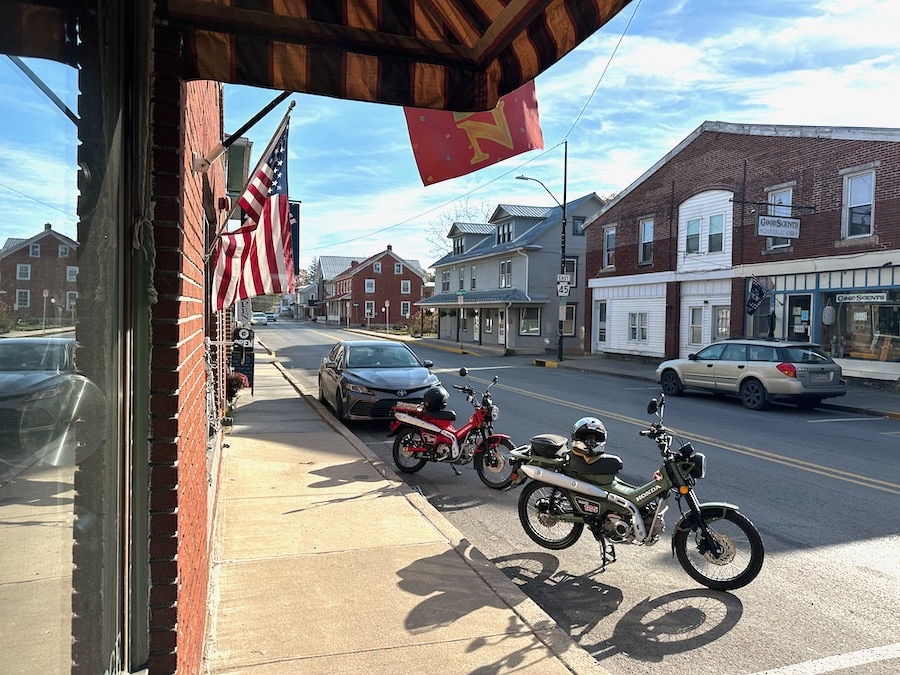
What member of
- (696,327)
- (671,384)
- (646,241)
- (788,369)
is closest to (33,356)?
(788,369)

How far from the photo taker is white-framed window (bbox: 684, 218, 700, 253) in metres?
25.7

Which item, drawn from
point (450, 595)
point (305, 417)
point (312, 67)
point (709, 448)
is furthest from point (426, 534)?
point (305, 417)

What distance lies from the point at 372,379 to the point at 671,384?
30.7ft

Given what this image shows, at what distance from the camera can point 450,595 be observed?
4586mm

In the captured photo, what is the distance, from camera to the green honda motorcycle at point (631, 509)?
16.7ft

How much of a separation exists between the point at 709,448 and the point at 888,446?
3.10 metres

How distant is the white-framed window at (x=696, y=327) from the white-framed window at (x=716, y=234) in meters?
2.37

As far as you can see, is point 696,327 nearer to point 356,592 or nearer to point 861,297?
point 861,297

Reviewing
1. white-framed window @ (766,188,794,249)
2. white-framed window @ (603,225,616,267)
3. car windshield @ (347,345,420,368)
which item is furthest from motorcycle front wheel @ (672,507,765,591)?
white-framed window @ (603,225,616,267)

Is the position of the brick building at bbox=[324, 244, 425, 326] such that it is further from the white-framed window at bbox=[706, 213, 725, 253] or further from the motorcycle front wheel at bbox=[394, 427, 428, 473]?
the motorcycle front wheel at bbox=[394, 427, 428, 473]

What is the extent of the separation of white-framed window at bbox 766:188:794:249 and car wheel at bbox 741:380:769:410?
26.3ft

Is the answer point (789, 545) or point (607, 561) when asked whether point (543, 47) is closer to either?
point (607, 561)

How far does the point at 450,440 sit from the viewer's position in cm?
823

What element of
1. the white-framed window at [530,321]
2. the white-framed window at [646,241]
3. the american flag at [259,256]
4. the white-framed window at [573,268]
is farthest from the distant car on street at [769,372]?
the white-framed window at [573,268]
